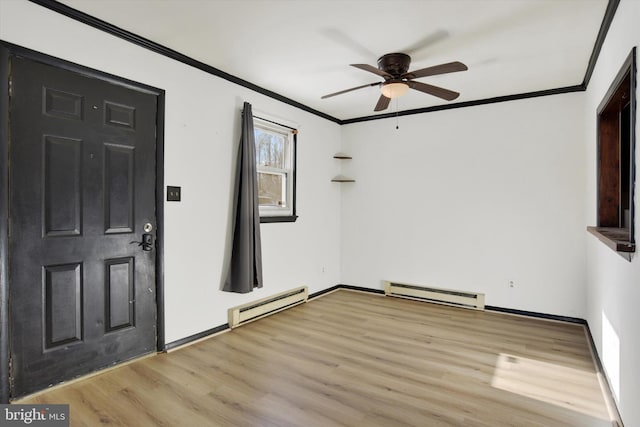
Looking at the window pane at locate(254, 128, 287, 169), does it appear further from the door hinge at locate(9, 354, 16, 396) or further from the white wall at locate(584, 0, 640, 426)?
the white wall at locate(584, 0, 640, 426)

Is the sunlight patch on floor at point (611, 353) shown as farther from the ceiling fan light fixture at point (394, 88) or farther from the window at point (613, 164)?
the ceiling fan light fixture at point (394, 88)

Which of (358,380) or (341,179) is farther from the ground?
(341,179)

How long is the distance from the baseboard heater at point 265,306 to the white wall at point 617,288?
2.99 metres

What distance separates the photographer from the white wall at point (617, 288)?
1.73 meters

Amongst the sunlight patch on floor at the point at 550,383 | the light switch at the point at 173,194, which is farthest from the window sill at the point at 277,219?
the sunlight patch on floor at the point at 550,383

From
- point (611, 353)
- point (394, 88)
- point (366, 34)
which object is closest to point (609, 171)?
point (611, 353)

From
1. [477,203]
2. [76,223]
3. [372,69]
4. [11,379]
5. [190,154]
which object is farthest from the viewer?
[477,203]

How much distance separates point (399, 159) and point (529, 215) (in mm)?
1718

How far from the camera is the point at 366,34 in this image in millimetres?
2695

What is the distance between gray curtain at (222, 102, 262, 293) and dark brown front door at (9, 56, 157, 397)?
0.80 m

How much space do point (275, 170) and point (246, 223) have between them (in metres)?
0.99

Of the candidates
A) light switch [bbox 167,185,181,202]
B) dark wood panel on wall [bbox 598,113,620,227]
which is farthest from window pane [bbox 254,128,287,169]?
dark wood panel on wall [bbox 598,113,620,227]

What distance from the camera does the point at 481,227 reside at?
431 cm

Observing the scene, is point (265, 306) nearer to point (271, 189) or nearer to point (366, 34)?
point (271, 189)
